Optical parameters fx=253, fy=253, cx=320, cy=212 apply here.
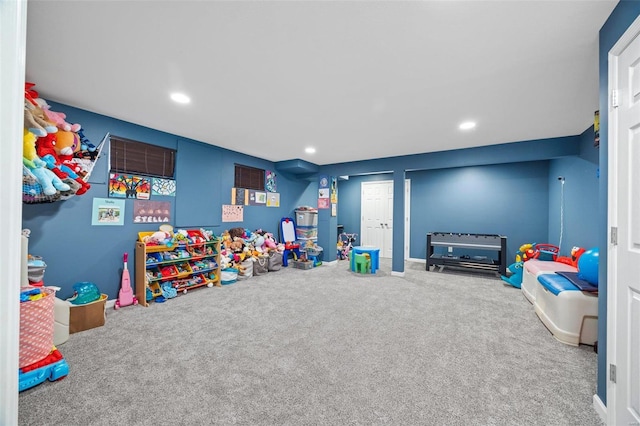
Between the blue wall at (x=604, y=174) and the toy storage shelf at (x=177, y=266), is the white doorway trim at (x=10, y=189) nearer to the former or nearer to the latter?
the blue wall at (x=604, y=174)

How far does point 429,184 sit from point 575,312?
421cm

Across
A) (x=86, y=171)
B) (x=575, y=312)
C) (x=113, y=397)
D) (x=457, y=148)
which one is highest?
(x=457, y=148)

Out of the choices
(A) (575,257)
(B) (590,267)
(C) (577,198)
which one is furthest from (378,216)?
(B) (590,267)

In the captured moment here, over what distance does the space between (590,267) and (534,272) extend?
960 mm

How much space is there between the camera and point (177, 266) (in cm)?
381

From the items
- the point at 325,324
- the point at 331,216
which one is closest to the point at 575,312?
the point at 325,324

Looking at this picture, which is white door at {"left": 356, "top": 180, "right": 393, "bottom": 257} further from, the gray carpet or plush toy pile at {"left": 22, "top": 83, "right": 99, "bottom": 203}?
plush toy pile at {"left": 22, "top": 83, "right": 99, "bottom": 203}

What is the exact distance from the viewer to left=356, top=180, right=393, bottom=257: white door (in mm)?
7086

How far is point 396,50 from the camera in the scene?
189 centimetres

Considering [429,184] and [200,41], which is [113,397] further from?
[429,184]

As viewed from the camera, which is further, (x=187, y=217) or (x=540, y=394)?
(x=187, y=217)

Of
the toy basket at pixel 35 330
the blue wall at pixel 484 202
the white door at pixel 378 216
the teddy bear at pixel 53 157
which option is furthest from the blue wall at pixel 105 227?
the blue wall at pixel 484 202

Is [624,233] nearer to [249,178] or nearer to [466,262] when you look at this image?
[466,262]

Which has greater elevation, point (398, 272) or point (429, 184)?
point (429, 184)
